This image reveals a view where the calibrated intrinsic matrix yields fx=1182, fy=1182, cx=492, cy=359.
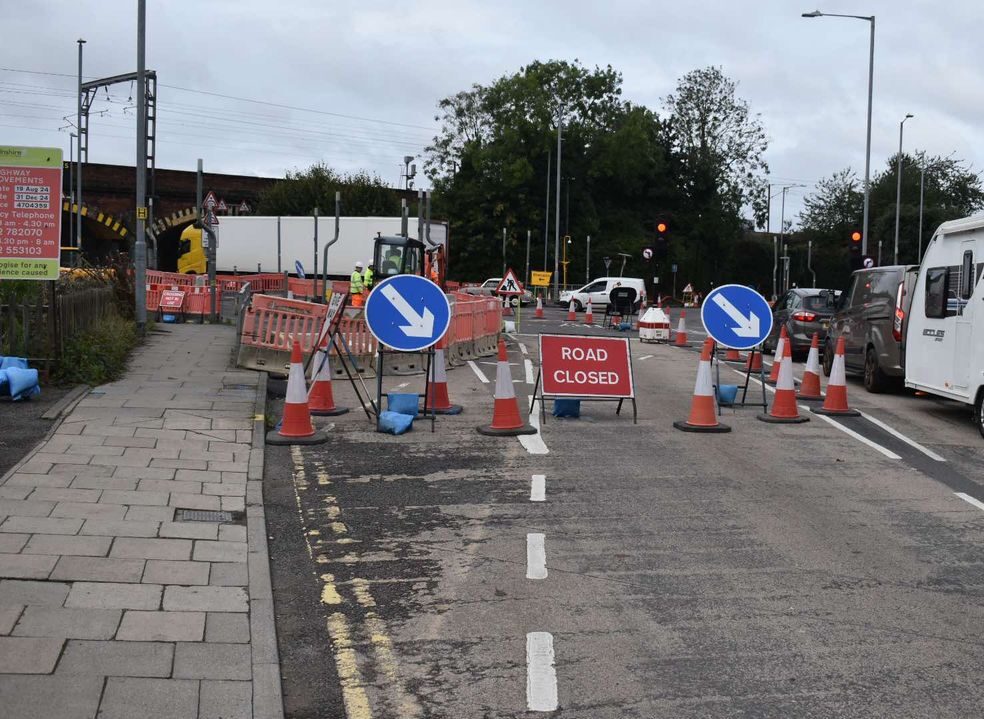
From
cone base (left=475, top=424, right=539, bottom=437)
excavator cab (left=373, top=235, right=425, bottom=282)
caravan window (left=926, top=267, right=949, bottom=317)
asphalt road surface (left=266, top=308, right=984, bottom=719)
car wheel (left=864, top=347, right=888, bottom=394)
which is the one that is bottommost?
asphalt road surface (left=266, top=308, right=984, bottom=719)

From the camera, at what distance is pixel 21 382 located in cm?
1297

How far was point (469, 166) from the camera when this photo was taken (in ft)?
261

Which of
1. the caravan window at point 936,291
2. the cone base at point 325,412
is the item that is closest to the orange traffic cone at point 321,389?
the cone base at point 325,412

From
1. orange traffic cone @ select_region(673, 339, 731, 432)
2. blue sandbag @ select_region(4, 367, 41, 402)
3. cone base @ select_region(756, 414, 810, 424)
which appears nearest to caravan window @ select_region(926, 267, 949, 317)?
cone base @ select_region(756, 414, 810, 424)

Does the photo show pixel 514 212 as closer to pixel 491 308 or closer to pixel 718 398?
pixel 491 308

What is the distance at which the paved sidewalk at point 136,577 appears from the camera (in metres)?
4.82

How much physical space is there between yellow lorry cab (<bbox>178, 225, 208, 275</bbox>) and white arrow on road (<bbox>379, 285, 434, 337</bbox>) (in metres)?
43.5

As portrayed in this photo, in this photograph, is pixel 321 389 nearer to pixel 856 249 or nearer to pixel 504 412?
pixel 504 412

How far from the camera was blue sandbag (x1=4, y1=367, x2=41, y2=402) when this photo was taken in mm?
12891

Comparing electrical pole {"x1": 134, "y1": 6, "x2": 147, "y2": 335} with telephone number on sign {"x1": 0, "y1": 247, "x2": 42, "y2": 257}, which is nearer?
telephone number on sign {"x1": 0, "y1": 247, "x2": 42, "y2": 257}

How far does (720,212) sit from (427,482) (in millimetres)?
79258

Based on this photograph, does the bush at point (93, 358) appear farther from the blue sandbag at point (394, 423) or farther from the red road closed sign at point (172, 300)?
the red road closed sign at point (172, 300)

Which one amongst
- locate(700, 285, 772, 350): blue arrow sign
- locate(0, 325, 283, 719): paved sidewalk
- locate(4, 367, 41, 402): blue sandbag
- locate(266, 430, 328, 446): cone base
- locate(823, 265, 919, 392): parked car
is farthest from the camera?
locate(823, 265, 919, 392): parked car

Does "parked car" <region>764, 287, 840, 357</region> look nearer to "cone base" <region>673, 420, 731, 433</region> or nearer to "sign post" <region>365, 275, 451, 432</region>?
"cone base" <region>673, 420, 731, 433</region>
